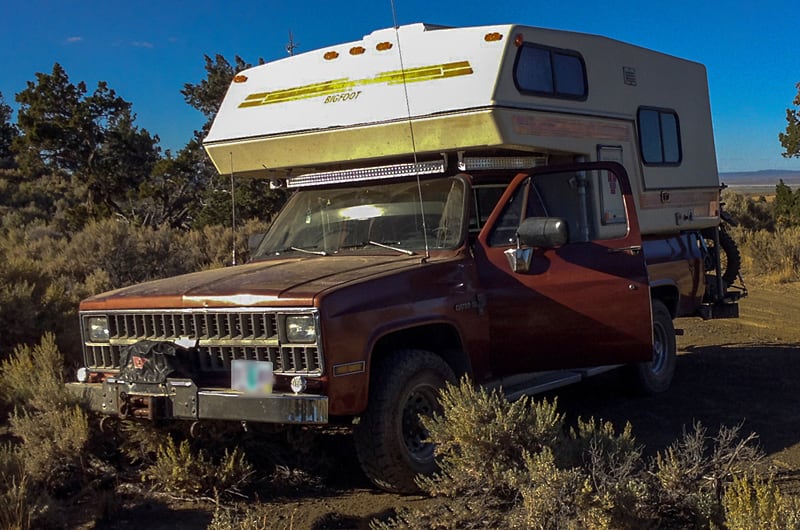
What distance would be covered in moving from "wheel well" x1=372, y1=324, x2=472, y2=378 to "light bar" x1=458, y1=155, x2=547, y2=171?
124 centimetres

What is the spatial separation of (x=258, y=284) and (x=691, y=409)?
427cm

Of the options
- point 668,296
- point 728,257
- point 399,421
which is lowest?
point 399,421

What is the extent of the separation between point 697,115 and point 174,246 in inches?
344

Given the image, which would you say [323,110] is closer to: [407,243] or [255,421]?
[407,243]

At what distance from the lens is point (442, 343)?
5.91 m

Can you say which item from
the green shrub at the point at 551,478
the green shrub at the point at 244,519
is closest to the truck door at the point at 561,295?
the green shrub at the point at 551,478

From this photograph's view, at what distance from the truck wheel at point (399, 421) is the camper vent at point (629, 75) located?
A: 3935 mm

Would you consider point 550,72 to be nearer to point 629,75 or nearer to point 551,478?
point 629,75

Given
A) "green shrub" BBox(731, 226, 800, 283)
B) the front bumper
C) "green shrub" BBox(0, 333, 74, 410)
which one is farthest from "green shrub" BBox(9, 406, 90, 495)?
"green shrub" BBox(731, 226, 800, 283)

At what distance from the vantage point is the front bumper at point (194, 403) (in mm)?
4637

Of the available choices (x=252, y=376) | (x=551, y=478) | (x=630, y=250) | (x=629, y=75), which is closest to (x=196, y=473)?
(x=252, y=376)

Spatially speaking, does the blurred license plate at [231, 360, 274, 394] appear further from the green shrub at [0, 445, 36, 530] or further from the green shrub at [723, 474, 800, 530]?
the green shrub at [723, 474, 800, 530]

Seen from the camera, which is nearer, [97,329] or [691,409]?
[97,329]

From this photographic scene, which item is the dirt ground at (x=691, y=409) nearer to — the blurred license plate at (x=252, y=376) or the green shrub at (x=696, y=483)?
the blurred license plate at (x=252, y=376)
